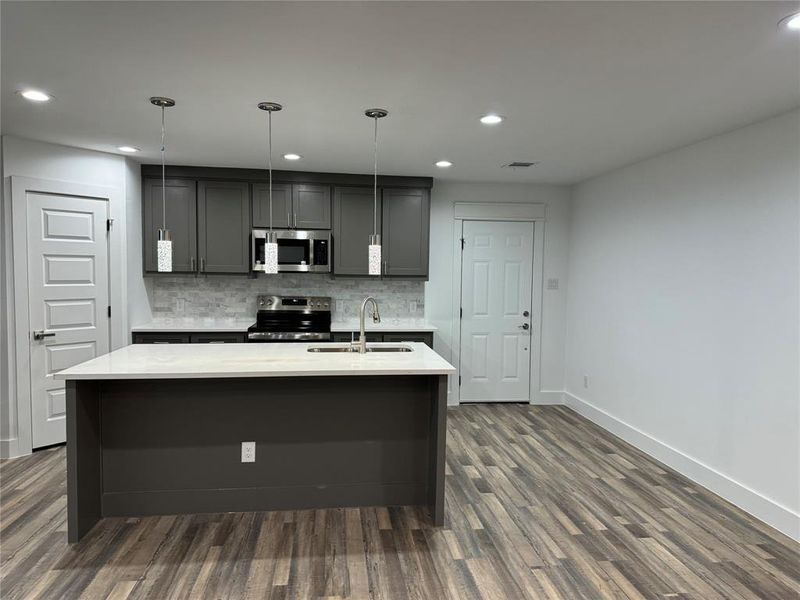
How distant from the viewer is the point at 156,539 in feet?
8.75

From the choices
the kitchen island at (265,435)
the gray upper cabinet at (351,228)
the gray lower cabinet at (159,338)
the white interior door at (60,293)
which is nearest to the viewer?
the kitchen island at (265,435)

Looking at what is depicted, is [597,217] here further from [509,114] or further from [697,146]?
[509,114]

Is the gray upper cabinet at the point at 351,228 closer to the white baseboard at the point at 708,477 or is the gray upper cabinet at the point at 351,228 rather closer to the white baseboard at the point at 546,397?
the white baseboard at the point at 546,397

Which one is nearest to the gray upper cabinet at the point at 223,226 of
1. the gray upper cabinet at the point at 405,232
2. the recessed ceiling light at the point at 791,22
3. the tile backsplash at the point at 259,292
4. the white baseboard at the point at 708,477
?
the tile backsplash at the point at 259,292

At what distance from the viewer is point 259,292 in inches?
208

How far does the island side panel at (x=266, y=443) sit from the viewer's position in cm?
288

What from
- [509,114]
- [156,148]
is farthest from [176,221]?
[509,114]

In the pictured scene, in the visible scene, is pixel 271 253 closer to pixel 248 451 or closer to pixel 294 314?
pixel 248 451

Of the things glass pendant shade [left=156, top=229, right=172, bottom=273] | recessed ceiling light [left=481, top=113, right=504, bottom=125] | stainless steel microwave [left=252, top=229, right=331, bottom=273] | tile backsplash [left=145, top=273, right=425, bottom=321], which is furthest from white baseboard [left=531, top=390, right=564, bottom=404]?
glass pendant shade [left=156, top=229, right=172, bottom=273]

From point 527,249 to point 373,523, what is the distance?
359 cm

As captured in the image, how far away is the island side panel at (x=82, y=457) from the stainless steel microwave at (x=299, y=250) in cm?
233

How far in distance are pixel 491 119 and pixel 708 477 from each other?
2.86 meters

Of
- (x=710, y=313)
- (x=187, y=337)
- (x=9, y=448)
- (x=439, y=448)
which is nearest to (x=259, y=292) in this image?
(x=187, y=337)

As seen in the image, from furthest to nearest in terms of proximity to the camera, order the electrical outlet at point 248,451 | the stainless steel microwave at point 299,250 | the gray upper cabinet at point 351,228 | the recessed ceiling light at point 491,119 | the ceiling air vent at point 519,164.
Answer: the gray upper cabinet at point 351,228
the stainless steel microwave at point 299,250
the ceiling air vent at point 519,164
the recessed ceiling light at point 491,119
the electrical outlet at point 248,451
